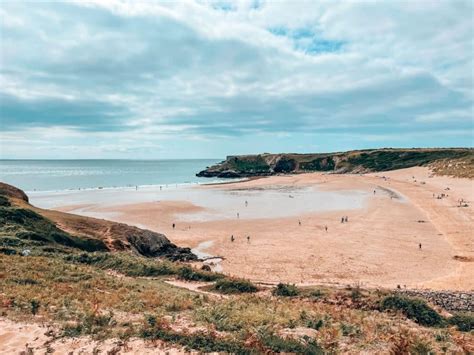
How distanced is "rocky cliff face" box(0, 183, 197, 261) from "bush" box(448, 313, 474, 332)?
18844mm

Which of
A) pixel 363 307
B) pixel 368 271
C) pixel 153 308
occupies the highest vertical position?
pixel 153 308

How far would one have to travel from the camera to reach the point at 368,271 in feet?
81.5

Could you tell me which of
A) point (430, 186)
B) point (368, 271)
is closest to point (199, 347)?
point (368, 271)

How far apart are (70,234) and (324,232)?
23660 mm

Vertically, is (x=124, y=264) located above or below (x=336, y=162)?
below

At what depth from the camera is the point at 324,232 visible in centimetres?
3753

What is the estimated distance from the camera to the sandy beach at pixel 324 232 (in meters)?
24.5

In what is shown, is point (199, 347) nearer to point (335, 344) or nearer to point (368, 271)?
point (335, 344)

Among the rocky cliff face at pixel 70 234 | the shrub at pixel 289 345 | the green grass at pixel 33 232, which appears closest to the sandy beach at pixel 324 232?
the rocky cliff face at pixel 70 234

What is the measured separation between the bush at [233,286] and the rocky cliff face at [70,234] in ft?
35.3

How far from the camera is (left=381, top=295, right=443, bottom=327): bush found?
1306 cm

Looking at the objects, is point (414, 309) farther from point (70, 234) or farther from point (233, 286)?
point (70, 234)

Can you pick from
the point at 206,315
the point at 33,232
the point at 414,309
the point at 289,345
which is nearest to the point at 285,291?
the point at 414,309

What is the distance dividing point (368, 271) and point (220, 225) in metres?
20.8
